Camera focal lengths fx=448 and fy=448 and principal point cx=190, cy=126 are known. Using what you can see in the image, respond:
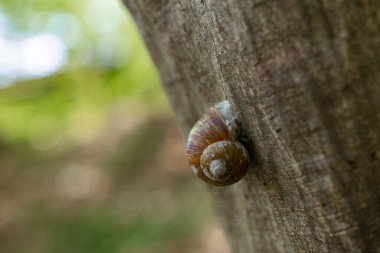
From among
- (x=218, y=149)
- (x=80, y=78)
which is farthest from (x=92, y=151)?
(x=218, y=149)

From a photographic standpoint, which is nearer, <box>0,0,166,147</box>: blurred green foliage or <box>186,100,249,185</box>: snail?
<box>186,100,249,185</box>: snail

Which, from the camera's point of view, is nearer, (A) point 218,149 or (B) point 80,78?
(A) point 218,149

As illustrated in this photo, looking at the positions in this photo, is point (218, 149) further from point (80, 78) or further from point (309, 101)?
Answer: point (80, 78)

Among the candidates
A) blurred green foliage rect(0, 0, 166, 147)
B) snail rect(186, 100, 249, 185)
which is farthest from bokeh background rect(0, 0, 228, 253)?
snail rect(186, 100, 249, 185)

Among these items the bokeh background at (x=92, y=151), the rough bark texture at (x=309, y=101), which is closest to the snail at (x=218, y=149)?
the rough bark texture at (x=309, y=101)

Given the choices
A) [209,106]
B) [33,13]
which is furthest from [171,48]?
[33,13]

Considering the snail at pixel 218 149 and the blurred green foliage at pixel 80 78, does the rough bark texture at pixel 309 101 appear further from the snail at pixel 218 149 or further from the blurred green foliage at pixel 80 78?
the blurred green foliage at pixel 80 78

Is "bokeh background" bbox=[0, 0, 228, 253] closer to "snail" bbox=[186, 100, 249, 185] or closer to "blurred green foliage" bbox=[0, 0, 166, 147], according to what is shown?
"blurred green foliage" bbox=[0, 0, 166, 147]
